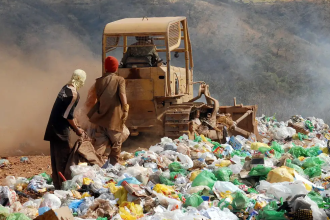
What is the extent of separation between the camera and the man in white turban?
647cm

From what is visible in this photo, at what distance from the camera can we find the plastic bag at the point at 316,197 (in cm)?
525

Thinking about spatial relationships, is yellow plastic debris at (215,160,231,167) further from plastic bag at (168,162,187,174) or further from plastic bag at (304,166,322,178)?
plastic bag at (304,166,322,178)

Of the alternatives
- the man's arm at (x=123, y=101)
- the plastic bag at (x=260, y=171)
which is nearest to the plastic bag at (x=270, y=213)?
the plastic bag at (x=260, y=171)

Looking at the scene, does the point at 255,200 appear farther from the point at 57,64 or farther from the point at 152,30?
the point at 57,64

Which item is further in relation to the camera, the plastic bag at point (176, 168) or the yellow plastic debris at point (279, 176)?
the plastic bag at point (176, 168)

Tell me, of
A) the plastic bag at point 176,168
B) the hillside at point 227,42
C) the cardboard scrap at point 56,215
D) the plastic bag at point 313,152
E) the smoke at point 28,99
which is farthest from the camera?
the hillside at point 227,42

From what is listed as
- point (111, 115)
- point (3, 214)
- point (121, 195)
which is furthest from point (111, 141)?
point (3, 214)

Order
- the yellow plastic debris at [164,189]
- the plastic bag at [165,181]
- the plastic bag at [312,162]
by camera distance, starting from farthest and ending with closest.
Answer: the plastic bag at [312,162] → the plastic bag at [165,181] → the yellow plastic debris at [164,189]

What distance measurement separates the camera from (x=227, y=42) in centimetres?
3144

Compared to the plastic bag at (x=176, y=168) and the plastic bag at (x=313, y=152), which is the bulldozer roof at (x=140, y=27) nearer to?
the plastic bag at (x=313, y=152)

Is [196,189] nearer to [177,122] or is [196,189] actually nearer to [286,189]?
[286,189]

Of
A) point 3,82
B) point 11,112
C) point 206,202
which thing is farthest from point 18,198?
point 3,82

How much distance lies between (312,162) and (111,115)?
2.70 meters

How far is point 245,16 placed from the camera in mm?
34656
